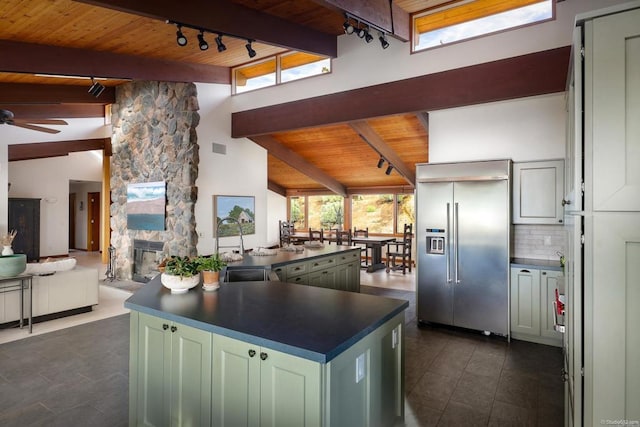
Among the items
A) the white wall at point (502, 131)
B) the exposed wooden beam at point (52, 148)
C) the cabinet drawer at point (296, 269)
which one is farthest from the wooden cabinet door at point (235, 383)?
Result: the exposed wooden beam at point (52, 148)

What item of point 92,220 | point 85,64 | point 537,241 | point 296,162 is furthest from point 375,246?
point 92,220

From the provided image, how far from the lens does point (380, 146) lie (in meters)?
7.10

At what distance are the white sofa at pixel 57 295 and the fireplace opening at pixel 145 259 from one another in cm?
154

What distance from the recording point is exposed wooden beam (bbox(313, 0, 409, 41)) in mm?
3480

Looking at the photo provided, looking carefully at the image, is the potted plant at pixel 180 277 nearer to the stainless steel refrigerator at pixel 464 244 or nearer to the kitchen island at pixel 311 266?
the kitchen island at pixel 311 266

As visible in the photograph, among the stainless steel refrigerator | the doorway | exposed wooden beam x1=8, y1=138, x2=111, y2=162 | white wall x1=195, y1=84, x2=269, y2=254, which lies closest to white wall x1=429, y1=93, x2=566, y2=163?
the stainless steel refrigerator

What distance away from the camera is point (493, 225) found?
14.0ft

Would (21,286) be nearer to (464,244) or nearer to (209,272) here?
(209,272)

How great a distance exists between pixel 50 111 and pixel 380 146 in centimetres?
658

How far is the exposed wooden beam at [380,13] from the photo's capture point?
3.48 meters

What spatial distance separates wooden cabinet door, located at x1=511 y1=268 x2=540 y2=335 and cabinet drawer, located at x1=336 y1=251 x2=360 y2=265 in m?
2.18

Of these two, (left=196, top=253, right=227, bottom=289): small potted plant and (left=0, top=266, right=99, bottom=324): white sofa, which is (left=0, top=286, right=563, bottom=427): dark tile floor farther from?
(left=196, top=253, right=227, bottom=289): small potted plant

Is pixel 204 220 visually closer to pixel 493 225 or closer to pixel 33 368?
pixel 33 368

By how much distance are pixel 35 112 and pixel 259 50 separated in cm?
470
